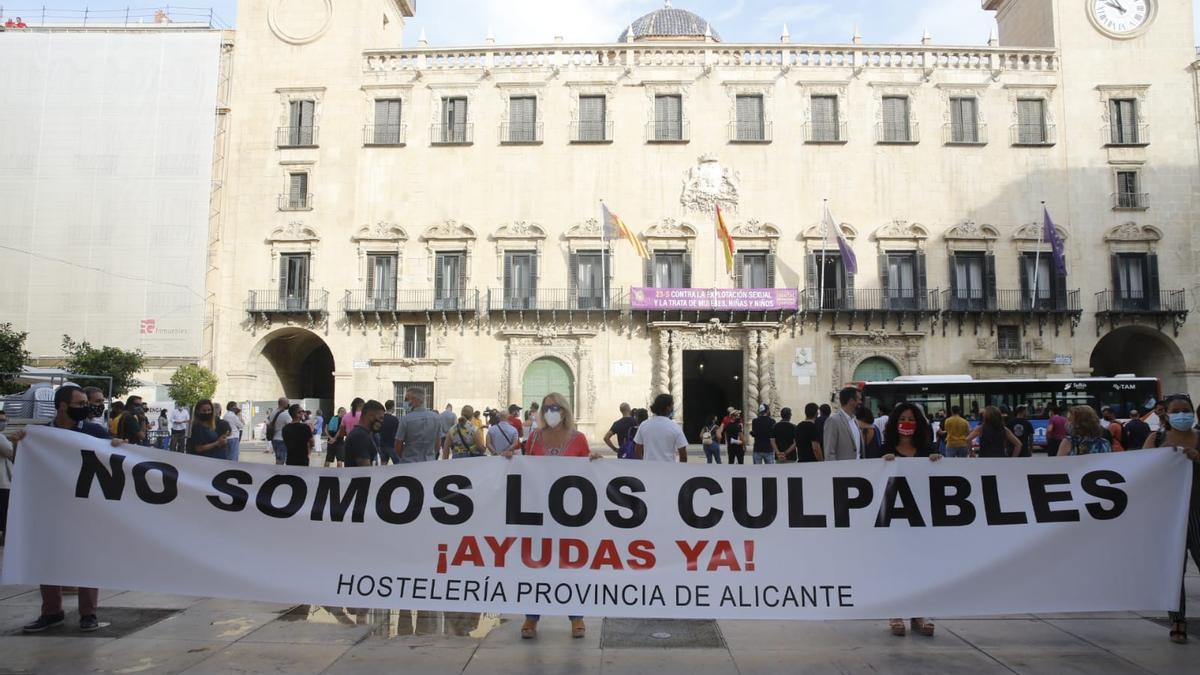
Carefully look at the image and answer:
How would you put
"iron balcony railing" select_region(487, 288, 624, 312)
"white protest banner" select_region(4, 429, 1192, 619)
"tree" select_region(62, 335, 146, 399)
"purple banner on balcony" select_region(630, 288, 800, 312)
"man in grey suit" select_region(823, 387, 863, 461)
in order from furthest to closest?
1. "iron balcony railing" select_region(487, 288, 624, 312)
2. "purple banner on balcony" select_region(630, 288, 800, 312)
3. "tree" select_region(62, 335, 146, 399)
4. "man in grey suit" select_region(823, 387, 863, 461)
5. "white protest banner" select_region(4, 429, 1192, 619)

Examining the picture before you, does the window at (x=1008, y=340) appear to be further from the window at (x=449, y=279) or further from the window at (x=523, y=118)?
the window at (x=449, y=279)

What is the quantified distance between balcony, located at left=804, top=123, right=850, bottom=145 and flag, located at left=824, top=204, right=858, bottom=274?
307 cm

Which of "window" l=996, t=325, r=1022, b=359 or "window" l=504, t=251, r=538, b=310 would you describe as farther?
"window" l=504, t=251, r=538, b=310

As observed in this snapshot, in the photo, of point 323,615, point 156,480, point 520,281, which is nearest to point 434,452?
point 323,615

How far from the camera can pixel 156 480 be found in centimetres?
637

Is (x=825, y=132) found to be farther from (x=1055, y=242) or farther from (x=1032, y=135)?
(x=1055, y=242)

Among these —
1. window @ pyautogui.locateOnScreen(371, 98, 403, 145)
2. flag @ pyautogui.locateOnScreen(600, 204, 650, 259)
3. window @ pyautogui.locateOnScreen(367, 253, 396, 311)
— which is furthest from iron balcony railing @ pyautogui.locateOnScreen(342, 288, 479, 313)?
window @ pyautogui.locateOnScreen(371, 98, 403, 145)

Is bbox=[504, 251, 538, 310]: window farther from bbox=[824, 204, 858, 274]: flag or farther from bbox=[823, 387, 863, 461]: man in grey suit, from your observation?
bbox=[823, 387, 863, 461]: man in grey suit

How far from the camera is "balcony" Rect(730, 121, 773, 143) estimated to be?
1267 inches

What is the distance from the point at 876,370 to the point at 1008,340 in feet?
16.9

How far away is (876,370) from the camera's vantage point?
1232 inches

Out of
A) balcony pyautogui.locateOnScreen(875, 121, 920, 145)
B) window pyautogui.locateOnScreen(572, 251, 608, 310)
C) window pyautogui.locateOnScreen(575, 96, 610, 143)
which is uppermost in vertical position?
window pyautogui.locateOnScreen(575, 96, 610, 143)

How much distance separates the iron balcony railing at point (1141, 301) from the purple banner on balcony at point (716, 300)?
11.7m

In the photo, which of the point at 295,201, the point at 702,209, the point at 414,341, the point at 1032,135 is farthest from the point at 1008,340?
the point at 295,201
